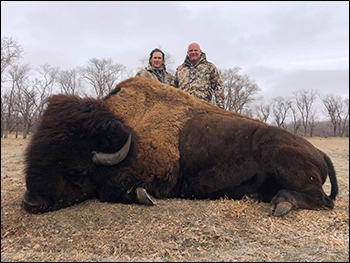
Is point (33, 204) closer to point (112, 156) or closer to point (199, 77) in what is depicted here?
point (112, 156)

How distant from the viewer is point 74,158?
9.55 ft

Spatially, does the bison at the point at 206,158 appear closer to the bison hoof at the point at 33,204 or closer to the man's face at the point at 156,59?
the bison hoof at the point at 33,204

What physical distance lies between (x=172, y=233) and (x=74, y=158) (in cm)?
152

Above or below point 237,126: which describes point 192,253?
below

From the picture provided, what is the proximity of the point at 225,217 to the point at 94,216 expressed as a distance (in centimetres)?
145

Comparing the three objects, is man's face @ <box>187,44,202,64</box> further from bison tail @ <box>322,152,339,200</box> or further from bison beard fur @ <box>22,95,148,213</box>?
bison tail @ <box>322,152,339,200</box>

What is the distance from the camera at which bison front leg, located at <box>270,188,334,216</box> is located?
2.78 meters

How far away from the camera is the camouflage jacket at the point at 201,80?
5.93 m

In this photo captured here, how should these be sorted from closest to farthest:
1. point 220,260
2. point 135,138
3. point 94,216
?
point 220,260, point 94,216, point 135,138

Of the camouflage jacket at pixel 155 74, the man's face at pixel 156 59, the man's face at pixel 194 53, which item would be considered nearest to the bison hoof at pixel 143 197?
the camouflage jacket at pixel 155 74

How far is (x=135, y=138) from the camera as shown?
3.28 meters

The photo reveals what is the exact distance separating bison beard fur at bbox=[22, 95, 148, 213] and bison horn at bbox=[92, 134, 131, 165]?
0.07 metres

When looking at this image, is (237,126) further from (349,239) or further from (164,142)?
(349,239)

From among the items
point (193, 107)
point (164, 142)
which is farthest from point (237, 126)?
point (164, 142)
